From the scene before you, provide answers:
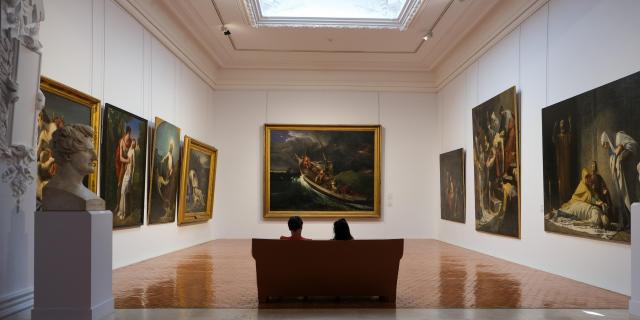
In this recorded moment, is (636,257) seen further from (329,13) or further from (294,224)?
(329,13)

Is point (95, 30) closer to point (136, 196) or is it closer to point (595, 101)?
point (136, 196)

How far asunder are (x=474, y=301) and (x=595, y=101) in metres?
4.74

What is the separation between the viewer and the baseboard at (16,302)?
7.10 metres

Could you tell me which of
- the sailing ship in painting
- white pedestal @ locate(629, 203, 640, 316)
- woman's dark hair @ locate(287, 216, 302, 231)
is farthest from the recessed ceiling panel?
white pedestal @ locate(629, 203, 640, 316)

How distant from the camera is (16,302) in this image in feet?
24.3

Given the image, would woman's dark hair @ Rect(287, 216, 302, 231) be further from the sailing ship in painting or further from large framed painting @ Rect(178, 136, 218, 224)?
the sailing ship in painting

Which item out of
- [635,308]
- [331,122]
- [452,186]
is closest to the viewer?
[635,308]

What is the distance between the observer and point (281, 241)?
7.94m

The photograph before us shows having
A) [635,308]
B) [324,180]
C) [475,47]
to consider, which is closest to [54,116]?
[635,308]

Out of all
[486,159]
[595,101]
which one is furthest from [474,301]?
[486,159]

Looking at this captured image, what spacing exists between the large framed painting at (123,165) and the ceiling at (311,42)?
9.07 ft

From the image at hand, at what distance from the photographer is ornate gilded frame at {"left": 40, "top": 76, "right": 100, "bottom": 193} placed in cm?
964

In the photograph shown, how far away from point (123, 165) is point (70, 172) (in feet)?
19.7

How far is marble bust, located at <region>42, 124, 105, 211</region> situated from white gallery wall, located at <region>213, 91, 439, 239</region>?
51.8 feet
